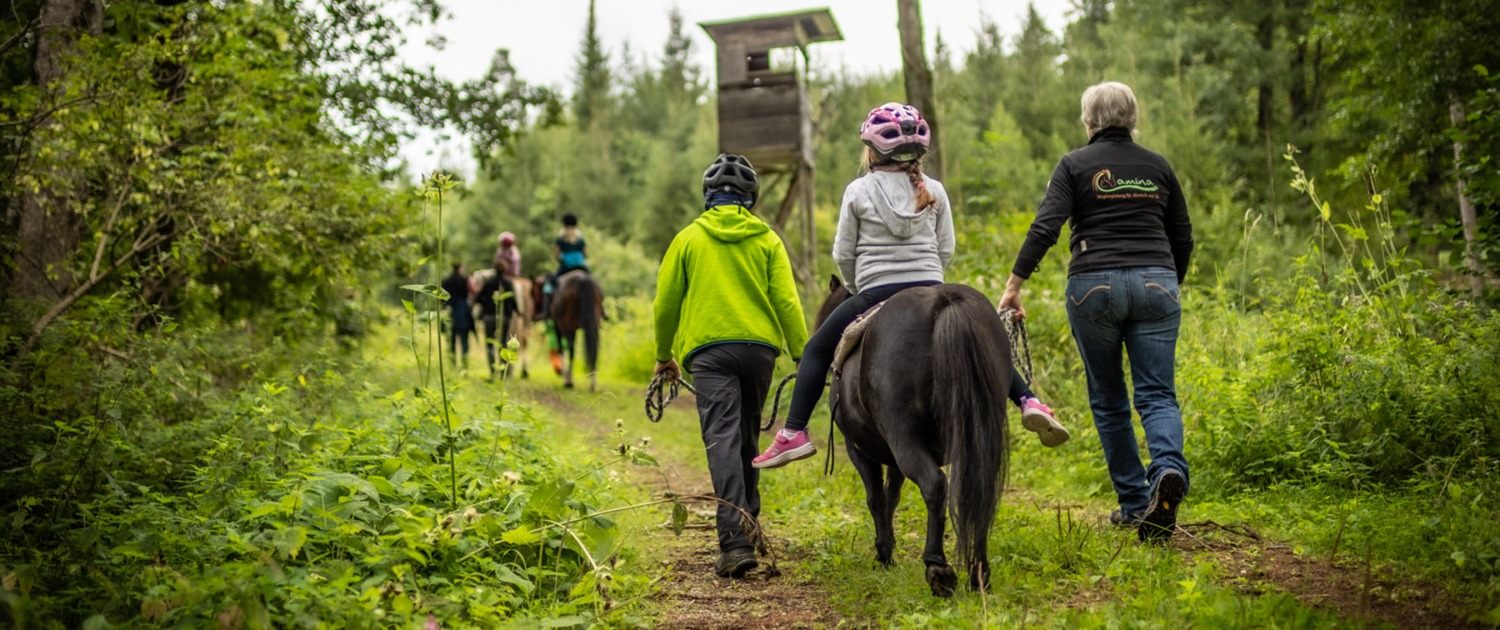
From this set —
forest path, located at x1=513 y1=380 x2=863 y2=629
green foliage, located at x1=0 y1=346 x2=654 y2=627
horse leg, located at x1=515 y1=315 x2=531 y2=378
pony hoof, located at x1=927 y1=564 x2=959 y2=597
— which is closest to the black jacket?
pony hoof, located at x1=927 y1=564 x2=959 y2=597

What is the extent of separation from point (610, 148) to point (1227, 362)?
47.5m

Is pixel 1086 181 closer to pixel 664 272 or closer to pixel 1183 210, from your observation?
pixel 1183 210

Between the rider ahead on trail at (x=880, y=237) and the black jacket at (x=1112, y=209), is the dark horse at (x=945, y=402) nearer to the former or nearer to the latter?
the rider ahead on trail at (x=880, y=237)

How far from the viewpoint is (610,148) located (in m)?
52.8

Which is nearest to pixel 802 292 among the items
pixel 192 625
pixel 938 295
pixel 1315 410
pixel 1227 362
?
pixel 1227 362

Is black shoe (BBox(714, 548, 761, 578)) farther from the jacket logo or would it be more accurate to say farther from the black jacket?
the jacket logo

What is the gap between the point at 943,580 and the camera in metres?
4.02

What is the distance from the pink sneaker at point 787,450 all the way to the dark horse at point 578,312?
33.8ft

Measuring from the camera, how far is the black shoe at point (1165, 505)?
468 centimetres

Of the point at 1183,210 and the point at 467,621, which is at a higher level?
the point at 1183,210

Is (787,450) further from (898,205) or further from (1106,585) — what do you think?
(1106,585)

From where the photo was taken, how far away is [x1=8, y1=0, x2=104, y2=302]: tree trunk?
6809mm

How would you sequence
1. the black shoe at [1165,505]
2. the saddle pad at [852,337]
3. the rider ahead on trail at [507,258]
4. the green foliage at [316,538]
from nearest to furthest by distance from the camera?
the green foliage at [316,538] → the saddle pad at [852,337] → the black shoe at [1165,505] → the rider ahead on trail at [507,258]

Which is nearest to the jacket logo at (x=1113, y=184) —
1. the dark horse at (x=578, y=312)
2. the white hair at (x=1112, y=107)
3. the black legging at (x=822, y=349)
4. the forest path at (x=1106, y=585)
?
the white hair at (x=1112, y=107)
